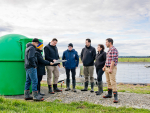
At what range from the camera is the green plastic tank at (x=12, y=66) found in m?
6.41

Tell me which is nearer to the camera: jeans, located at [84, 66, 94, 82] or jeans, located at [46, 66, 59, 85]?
jeans, located at [46, 66, 59, 85]

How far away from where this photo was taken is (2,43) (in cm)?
652

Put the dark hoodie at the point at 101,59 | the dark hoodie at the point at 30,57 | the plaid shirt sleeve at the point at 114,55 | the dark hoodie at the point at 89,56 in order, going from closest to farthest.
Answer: the dark hoodie at the point at 30,57 < the plaid shirt sleeve at the point at 114,55 < the dark hoodie at the point at 101,59 < the dark hoodie at the point at 89,56

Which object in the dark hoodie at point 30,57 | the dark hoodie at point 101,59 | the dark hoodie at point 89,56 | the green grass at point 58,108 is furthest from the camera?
the dark hoodie at point 89,56

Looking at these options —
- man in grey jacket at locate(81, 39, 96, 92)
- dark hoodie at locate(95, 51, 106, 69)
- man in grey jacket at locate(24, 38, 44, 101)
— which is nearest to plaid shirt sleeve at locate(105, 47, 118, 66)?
dark hoodie at locate(95, 51, 106, 69)

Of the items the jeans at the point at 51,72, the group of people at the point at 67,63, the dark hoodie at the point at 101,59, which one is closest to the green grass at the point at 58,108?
the group of people at the point at 67,63

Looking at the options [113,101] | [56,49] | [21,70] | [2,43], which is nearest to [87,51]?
[56,49]

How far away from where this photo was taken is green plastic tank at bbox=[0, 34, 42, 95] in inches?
252

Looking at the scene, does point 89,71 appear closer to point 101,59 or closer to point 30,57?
point 101,59

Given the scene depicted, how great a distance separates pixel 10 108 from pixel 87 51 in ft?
13.2

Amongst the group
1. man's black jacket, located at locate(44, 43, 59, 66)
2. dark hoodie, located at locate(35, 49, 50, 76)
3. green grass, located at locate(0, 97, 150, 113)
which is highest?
man's black jacket, located at locate(44, 43, 59, 66)

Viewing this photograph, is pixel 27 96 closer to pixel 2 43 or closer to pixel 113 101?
pixel 2 43

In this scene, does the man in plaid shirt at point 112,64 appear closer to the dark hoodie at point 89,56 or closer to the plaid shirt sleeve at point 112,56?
the plaid shirt sleeve at point 112,56

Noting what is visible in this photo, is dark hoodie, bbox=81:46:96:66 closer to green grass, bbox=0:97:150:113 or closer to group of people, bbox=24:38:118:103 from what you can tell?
group of people, bbox=24:38:118:103
